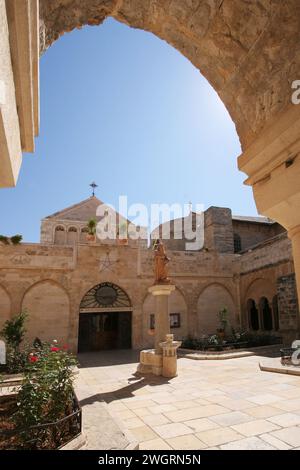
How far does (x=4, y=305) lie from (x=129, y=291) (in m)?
6.08

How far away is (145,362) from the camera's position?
30.1 feet

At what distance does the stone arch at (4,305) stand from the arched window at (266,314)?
12.9 meters

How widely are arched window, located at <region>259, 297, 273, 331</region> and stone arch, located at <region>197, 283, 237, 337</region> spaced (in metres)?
1.96

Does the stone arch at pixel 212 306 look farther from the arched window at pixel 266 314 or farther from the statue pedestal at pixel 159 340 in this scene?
the statue pedestal at pixel 159 340

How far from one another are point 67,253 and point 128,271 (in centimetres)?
338

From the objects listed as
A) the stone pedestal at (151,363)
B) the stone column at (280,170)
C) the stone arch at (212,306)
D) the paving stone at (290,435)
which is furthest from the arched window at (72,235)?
the stone column at (280,170)

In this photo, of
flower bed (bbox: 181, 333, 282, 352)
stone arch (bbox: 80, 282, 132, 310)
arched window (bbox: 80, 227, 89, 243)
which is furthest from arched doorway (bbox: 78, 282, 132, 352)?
arched window (bbox: 80, 227, 89, 243)

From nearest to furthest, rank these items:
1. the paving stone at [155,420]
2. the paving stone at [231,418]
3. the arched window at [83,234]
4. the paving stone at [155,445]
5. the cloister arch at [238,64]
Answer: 1. the cloister arch at [238,64]
2. the paving stone at [155,445]
3. the paving stone at [231,418]
4. the paving stone at [155,420]
5. the arched window at [83,234]

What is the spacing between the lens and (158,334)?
30.4 feet

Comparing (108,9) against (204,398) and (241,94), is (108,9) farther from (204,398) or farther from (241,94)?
(204,398)

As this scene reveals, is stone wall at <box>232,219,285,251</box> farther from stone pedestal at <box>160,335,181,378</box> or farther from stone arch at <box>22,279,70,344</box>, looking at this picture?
stone pedestal at <box>160,335,181,378</box>

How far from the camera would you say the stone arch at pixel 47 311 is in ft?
47.1

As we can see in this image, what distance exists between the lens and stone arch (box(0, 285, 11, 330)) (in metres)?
13.9

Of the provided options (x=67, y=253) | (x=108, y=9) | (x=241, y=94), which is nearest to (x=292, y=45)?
(x=241, y=94)
